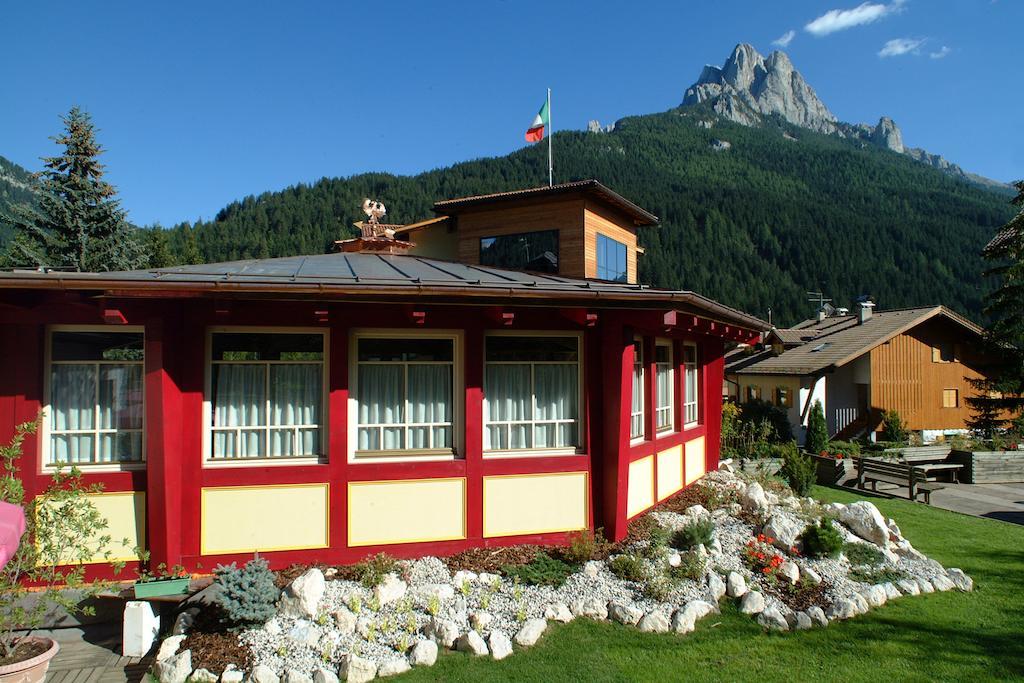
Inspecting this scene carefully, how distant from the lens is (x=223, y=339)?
6.87 m

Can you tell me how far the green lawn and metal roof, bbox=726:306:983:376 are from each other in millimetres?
16935

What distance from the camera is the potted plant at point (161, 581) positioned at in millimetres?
5879

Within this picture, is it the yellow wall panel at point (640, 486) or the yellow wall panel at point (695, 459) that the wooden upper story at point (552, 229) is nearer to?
the yellow wall panel at point (695, 459)

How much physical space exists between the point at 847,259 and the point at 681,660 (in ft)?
268

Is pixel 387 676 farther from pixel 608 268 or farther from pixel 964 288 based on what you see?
pixel 964 288

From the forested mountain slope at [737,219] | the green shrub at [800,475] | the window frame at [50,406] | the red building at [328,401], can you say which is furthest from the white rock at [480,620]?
the forested mountain slope at [737,219]

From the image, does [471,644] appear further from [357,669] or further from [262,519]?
[262,519]

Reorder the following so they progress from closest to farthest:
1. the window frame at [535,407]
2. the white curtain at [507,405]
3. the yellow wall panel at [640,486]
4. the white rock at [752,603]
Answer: the white rock at [752,603], the window frame at [535,407], the white curtain at [507,405], the yellow wall panel at [640,486]

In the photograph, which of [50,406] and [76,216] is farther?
[76,216]

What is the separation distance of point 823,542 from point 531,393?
4.07 meters

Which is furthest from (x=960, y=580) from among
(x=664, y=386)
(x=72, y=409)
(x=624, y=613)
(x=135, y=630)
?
(x=72, y=409)

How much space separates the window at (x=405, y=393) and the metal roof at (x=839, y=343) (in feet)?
61.7

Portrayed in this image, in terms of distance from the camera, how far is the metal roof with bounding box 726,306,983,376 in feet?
74.1

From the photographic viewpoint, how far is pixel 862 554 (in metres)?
7.61
